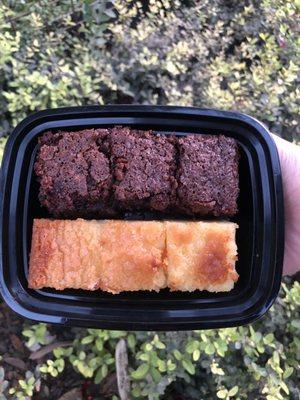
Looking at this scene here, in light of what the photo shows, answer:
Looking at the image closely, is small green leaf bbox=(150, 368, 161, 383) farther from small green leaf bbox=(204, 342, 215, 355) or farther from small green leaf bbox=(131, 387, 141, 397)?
small green leaf bbox=(204, 342, 215, 355)

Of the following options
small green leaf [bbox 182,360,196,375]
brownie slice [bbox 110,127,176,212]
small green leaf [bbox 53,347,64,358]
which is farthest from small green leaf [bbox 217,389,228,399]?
brownie slice [bbox 110,127,176,212]

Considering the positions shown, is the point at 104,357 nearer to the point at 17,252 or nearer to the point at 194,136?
the point at 17,252

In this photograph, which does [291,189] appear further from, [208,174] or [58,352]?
[58,352]

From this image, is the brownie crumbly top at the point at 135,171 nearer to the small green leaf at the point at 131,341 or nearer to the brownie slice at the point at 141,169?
the brownie slice at the point at 141,169

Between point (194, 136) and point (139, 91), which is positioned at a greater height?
point (194, 136)

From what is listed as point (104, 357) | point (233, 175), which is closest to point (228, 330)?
point (104, 357)

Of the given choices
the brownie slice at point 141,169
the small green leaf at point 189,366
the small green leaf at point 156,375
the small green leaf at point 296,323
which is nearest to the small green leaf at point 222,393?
the small green leaf at point 189,366
